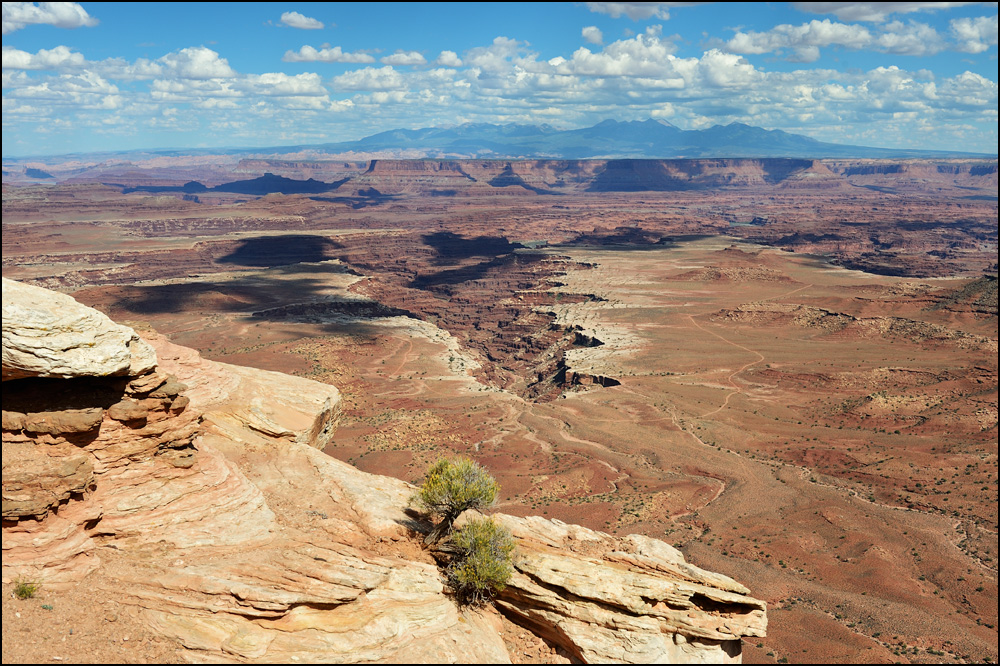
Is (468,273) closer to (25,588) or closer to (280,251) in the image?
(280,251)

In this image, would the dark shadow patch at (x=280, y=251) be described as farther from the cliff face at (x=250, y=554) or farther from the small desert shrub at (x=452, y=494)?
the cliff face at (x=250, y=554)

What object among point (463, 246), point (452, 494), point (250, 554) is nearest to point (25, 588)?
point (250, 554)

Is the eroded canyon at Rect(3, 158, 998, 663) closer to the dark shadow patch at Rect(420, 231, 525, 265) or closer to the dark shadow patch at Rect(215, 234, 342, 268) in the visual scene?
the dark shadow patch at Rect(215, 234, 342, 268)

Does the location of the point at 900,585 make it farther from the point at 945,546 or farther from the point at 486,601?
the point at 486,601

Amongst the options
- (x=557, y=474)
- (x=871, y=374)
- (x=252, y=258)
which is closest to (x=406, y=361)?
(x=557, y=474)

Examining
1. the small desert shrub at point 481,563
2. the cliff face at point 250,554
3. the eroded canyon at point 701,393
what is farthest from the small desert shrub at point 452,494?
the eroded canyon at point 701,393
